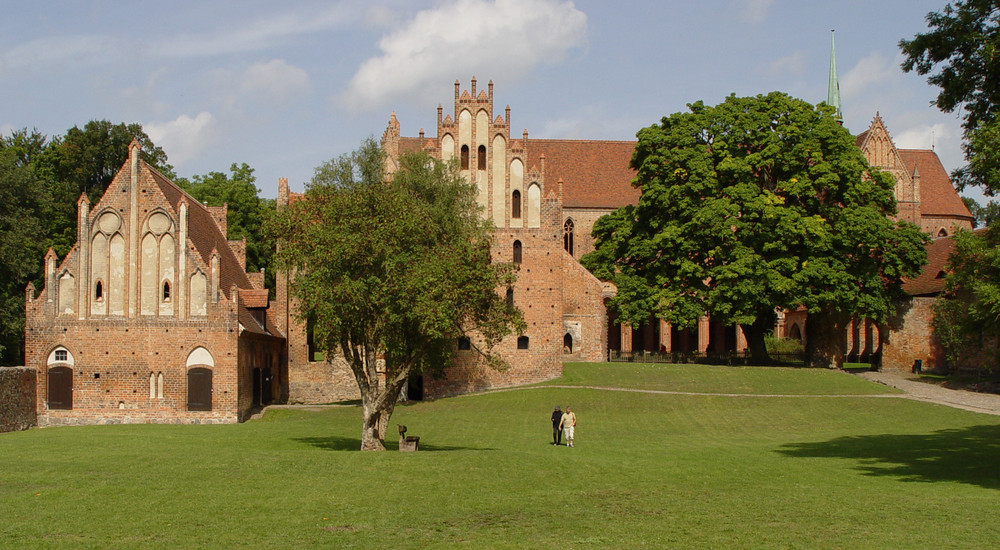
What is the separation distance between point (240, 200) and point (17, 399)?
37.8 metres

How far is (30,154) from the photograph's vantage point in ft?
198

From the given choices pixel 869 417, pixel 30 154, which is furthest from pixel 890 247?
pixel 30 154

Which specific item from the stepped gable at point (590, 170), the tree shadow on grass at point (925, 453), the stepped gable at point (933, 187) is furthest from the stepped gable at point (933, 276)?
the tree shadow on grass at point (925, 453)

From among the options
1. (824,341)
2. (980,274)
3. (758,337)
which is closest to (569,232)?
(758,337)

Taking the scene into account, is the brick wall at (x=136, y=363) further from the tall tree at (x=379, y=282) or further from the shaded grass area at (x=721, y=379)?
the shaded grass area at (x=721, y=379)

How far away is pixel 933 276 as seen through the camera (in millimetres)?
58594

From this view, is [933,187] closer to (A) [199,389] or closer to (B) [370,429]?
(A) [199,389]

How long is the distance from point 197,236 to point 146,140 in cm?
2357

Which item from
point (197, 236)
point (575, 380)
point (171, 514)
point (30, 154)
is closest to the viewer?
point (171, 514)

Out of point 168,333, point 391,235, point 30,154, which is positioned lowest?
point 168,333

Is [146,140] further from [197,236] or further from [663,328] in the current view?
[663,328]

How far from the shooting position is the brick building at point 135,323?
3716 centimetres

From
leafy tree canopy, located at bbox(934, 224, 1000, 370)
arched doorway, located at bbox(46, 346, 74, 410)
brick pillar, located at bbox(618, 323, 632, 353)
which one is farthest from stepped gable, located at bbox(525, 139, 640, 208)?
leafy tree canopy, located at bbox(934, 224, 1000, 370)

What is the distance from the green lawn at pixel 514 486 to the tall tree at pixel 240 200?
32.6 metres
